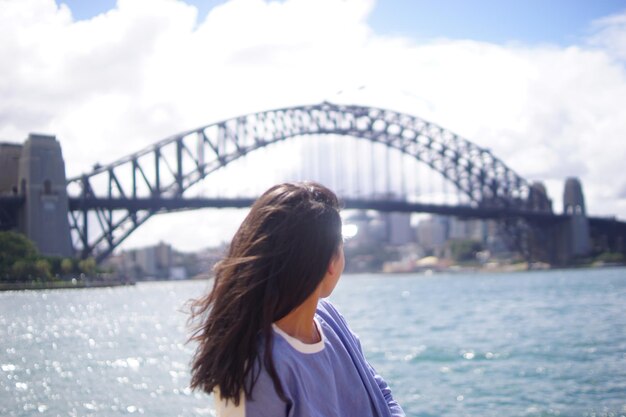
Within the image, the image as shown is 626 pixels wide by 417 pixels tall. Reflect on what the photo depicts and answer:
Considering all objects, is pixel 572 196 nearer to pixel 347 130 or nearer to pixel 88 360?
pixel 347 130

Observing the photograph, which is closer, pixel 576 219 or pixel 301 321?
pixel 301 321

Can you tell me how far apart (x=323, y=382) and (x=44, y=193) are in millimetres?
29969

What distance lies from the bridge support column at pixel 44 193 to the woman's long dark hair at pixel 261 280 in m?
23.3

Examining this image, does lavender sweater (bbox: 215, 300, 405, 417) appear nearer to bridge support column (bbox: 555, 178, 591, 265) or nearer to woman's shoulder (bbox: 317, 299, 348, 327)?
woman's shoulder (bbox: 317, 299, 348, 327)

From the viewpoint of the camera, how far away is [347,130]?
201 ft

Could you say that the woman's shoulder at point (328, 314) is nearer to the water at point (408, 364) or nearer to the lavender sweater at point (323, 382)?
the lavender sweater at point (323, 382)

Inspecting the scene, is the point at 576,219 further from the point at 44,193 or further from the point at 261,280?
the point at 261,280

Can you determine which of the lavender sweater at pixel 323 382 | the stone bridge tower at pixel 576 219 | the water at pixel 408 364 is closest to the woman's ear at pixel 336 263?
the lavender sweater at pixel 323 382

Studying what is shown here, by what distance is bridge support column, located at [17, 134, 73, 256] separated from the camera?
1006 inches

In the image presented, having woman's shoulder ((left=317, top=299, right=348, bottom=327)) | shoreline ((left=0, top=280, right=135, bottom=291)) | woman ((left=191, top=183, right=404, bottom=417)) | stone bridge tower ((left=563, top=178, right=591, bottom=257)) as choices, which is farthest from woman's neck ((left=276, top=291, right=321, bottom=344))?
stone bridge tower ((left=563, top=178, right=591, bottom=257))

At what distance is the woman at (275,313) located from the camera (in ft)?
4.61

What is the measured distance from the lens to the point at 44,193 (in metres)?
29.8

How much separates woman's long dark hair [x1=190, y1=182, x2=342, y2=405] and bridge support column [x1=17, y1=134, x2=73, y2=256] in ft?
76.4

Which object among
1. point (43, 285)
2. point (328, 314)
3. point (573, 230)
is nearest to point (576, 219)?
point (573, 230)
